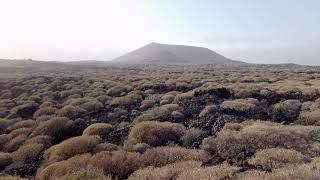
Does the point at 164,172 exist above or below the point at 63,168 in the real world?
above

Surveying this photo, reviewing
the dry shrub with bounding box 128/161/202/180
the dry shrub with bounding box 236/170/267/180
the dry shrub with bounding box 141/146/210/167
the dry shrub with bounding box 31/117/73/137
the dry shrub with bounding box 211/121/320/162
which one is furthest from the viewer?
the dry shrub with bounding box 31/117/73/137

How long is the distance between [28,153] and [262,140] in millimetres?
8988

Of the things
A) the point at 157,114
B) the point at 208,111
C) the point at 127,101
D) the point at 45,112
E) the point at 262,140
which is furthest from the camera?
the point at 127,101

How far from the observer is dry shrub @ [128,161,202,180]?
428 inches

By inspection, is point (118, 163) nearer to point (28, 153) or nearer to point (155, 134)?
point (155, 134)

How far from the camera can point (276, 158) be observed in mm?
11648

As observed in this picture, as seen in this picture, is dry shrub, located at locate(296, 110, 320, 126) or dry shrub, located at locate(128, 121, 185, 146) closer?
dry shrub, located at locate(128, 121, 185, 146)

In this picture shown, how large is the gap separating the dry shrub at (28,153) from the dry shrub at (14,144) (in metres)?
1.63

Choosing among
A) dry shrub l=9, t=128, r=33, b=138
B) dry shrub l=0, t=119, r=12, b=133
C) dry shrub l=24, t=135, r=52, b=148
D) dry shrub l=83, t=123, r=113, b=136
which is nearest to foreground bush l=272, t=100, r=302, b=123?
dry shrub l=83, t=123, r=113, b=136

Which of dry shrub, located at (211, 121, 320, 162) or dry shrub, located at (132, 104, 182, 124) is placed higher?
dry shrub, located at (211, 121, 320, 162)

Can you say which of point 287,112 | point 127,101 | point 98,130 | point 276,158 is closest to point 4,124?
point 98,130

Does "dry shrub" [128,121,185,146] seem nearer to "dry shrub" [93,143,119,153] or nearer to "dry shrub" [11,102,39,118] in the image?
"dry shrub" [93,143,119,153]

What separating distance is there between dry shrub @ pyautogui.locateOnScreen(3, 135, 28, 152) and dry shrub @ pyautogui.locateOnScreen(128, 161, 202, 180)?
8.92 meters

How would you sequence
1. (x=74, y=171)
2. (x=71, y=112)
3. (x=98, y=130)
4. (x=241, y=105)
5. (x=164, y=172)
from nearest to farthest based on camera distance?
(x=164, y=172)
(x=74, y=171)
(x=98, y=130)
(x=241, y=105)
(x=71, y=112)
